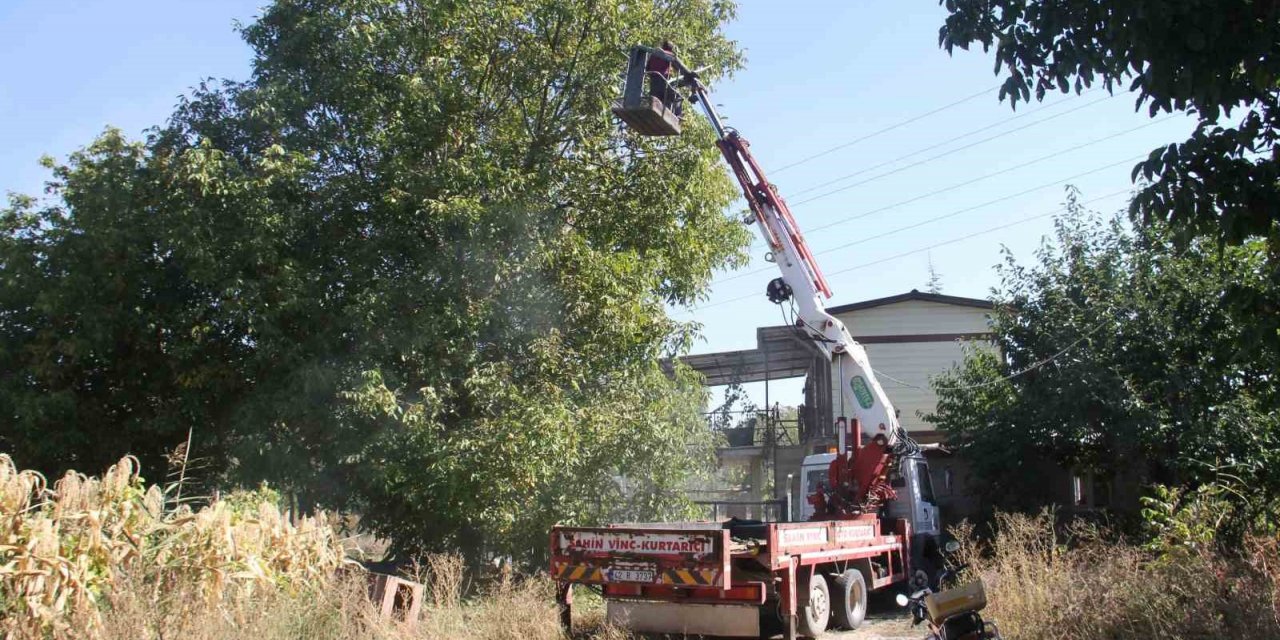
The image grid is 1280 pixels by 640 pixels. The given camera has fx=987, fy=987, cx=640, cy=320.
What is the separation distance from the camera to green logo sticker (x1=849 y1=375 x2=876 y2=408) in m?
14.6

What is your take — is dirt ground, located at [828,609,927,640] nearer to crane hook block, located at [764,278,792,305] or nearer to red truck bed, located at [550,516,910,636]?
red truck bed, located at [550,516,910,636]

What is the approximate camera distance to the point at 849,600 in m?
11.7

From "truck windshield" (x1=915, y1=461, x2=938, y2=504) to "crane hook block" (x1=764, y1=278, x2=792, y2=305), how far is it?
330 centimetres

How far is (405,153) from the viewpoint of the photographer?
48.9ft

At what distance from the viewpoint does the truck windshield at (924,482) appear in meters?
15.3

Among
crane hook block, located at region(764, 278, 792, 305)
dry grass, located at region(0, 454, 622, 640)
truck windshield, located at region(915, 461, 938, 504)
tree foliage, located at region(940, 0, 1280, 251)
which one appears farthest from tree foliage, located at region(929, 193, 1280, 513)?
dry grass, located at region(0, 454, 622, 640)

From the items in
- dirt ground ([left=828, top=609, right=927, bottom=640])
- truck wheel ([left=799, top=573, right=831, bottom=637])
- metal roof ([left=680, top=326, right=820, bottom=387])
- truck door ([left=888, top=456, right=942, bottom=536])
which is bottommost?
dirt ground ([left=828, top=609, right=927, bottom=640])

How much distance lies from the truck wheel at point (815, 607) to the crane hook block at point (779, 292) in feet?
15.7

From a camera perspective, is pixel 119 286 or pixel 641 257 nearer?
pixel 119 286

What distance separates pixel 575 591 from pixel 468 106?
7529 mm

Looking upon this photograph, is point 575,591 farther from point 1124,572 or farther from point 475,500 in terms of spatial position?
point 1124,572

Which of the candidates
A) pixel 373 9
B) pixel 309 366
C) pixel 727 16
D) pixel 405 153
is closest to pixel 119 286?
pixel 309 366

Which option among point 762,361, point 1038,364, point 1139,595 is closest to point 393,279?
point 1139,595

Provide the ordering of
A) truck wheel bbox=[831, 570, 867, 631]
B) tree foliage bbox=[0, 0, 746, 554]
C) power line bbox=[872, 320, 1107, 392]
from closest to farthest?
truck wheel bbox=[831, 570, 867, 631]
tree foliage bbox=[0, 0, 746, 554]
power line bbox=[872, 320, 1107, 392]
